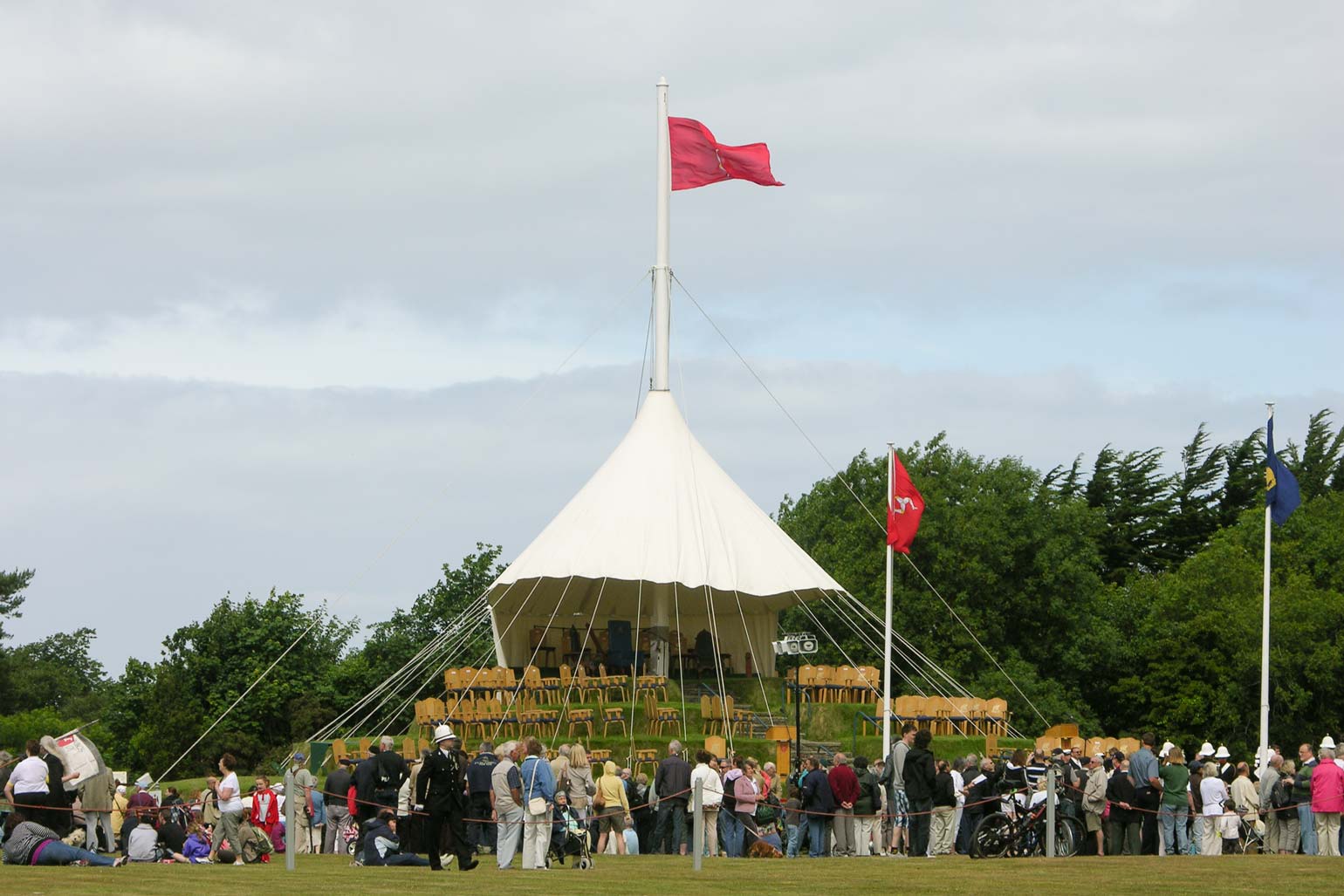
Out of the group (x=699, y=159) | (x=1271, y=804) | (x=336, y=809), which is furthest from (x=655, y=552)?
(x=1271, y=804)

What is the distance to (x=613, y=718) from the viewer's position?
25594mm

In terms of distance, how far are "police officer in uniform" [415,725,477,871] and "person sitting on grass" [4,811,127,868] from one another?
2786mm

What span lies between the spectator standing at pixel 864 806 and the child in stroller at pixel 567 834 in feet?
9.78

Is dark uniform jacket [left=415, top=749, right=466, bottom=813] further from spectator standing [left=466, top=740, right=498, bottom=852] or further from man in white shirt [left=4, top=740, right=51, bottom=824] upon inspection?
man in white shirt [left=4, top=740, right=51, bottom=824]

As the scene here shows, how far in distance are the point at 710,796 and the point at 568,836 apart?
4.88 ft

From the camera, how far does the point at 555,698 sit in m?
26.0

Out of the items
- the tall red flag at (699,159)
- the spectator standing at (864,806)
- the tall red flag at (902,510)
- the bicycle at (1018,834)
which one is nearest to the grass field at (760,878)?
the bicycle at (1018,834)

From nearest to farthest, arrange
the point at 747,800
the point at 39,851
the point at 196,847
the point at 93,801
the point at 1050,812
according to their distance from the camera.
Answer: the point at 39,851 < the point at 1050,812 < the point at 93,801 < the point at 747,800 < the point at 196,847

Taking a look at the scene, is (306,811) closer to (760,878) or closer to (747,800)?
(747,800)

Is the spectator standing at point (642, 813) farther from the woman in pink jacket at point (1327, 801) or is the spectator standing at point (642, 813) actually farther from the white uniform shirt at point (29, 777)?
the woman in pink jacket at point (1327, 801)

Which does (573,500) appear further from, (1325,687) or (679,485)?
(1325,687)

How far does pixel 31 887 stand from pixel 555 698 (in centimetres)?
1333

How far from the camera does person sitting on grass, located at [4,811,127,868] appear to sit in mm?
15664

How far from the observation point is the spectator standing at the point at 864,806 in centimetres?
1880
